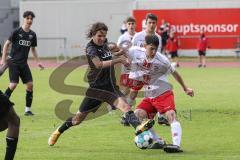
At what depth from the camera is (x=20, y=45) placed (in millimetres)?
16328

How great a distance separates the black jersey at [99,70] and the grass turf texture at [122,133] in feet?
3.46

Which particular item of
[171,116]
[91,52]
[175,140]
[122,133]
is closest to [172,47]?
[122,133]

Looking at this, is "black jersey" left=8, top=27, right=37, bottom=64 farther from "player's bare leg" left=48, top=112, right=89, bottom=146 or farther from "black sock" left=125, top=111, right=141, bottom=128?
"black sock" left=125, top=111, right=141, bottom=128

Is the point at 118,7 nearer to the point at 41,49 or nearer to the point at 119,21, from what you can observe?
the point at 119,21

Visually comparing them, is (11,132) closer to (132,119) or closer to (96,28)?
(132,119)

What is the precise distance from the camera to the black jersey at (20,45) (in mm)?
16266

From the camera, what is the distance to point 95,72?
462 inches

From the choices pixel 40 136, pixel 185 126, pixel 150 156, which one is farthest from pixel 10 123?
pixel 185 126

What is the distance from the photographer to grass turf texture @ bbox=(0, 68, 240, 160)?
10680mm

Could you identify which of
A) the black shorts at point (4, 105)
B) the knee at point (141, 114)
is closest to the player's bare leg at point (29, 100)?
the knee at point (141, 114)

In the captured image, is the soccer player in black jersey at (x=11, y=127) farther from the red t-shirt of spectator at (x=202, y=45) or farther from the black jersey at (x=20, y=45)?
the red t-shirt of spectator at (x=202, y=45)

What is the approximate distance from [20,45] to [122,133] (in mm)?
4365

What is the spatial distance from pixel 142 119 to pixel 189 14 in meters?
30.7

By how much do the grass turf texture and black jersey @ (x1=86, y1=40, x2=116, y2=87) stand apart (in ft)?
3.46
